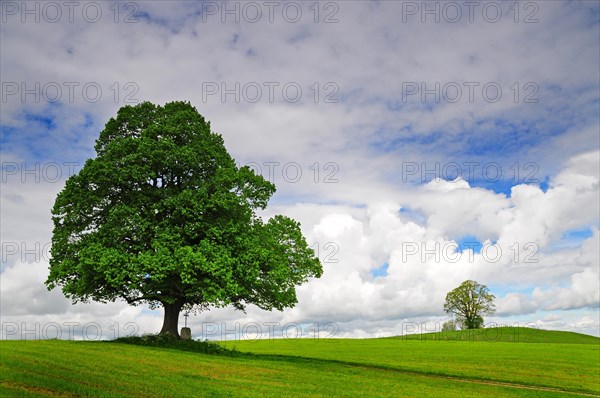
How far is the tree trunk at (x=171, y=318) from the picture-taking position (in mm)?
40125

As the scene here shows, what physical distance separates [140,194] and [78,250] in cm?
632

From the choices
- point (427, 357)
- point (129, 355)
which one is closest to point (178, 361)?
point (129, 355)

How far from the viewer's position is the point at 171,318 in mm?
40594

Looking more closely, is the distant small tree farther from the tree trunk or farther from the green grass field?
the tree trunk

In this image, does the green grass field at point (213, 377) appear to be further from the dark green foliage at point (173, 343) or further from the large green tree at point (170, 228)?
the large green tree at point (170, 228)

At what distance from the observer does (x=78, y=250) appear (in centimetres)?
3878

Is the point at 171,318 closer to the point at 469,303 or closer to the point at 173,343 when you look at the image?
the point at 173,343

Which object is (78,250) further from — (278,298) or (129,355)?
(278,298)

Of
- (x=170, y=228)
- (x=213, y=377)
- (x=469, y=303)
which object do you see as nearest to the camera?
(x=213, y=377)

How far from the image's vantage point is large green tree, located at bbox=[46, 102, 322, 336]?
3659 cm

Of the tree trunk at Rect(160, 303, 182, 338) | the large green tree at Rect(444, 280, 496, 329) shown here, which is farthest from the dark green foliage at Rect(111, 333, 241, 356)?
the large green tree at Rect(444, 280, 496, 329)

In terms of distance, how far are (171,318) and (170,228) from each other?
7926 mm

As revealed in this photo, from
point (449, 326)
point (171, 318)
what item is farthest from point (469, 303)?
point (171, 318)

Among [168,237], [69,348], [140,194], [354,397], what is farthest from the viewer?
→ [140,194]
